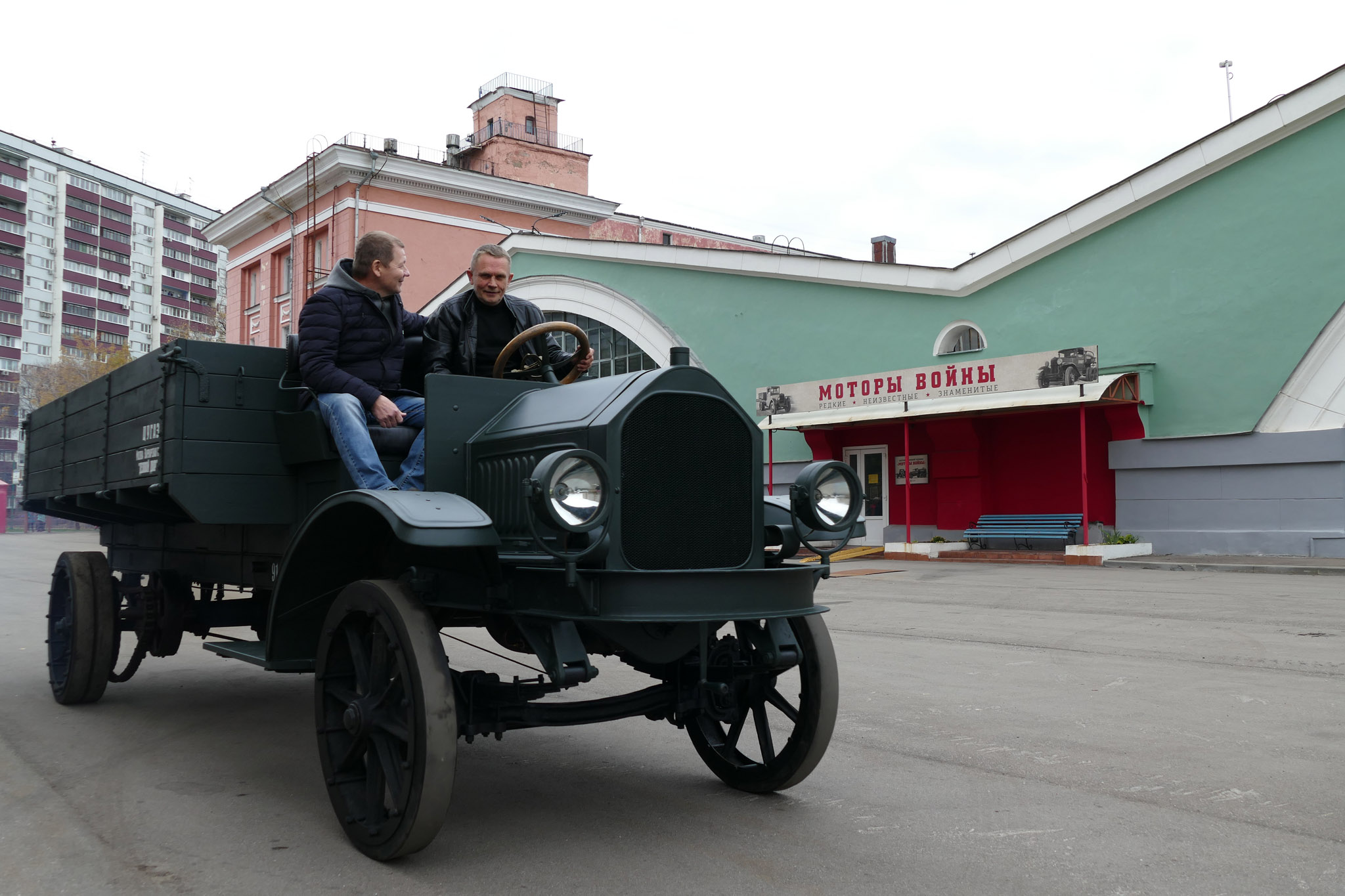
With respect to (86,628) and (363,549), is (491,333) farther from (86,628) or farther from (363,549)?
(86,628)

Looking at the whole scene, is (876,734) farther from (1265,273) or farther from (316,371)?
(1265,273)

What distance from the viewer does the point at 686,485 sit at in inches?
153

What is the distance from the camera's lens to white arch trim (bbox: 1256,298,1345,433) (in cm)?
1759

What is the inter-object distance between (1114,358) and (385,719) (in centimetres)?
1918

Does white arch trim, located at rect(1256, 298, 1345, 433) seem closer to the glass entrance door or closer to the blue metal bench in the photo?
the blue metal bench

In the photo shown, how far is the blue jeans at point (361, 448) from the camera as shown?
14.1 ft

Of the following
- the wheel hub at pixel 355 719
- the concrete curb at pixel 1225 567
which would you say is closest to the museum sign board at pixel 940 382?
the concrete curb at pixel 1225 567

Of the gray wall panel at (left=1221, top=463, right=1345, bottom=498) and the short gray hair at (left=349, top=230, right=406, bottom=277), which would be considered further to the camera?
the gray wall panel at (left=1221, top=463, right=1345, bottom=498)

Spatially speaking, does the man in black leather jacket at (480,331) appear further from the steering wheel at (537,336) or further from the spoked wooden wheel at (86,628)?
the spoked wooden wheel at (86,628)

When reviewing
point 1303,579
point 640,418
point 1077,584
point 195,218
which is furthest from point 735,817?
point 195,218

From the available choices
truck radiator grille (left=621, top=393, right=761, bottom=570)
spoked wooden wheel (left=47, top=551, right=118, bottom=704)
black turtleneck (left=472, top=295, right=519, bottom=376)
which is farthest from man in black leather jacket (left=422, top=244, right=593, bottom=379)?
spoked wooden wheel (left=47, top=551, right=118, bottom=704)

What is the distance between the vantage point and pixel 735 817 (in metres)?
4.14

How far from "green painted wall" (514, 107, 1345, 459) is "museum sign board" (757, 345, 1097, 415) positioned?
0.65m

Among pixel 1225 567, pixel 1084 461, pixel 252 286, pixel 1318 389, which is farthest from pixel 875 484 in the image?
pixel 252 286
